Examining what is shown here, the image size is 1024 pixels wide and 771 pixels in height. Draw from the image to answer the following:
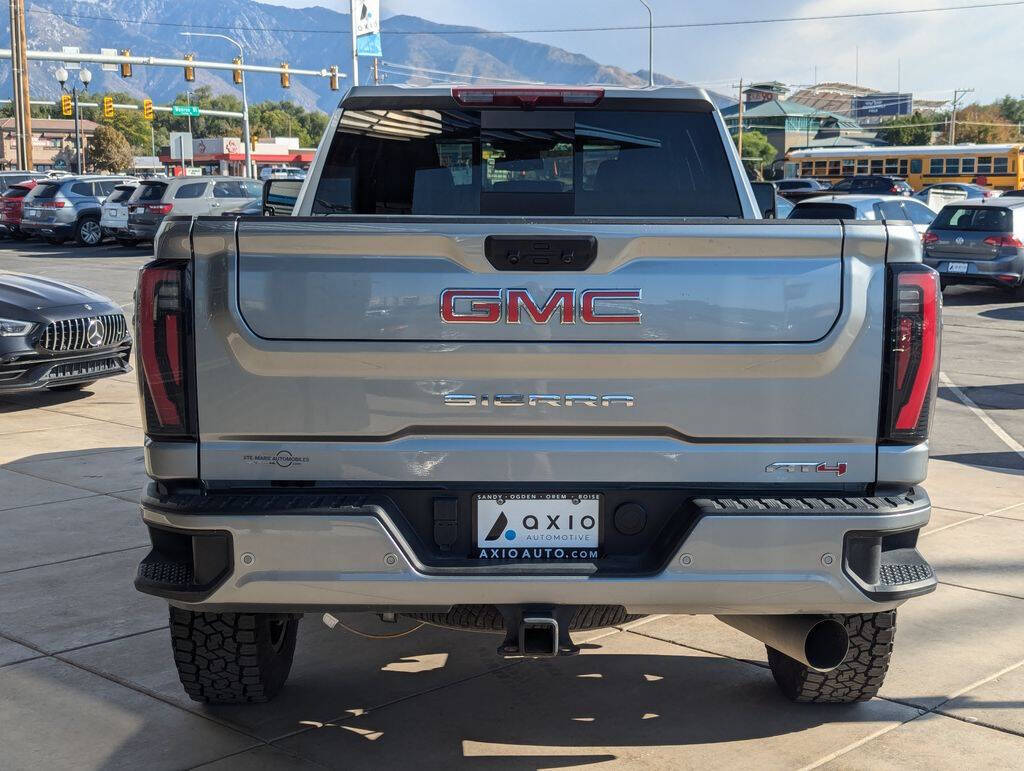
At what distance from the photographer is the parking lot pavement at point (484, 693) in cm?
Answer: 402

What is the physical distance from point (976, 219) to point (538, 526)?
63.4 ft

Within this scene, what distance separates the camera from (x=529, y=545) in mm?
3498

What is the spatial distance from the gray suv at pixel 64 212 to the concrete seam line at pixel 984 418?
24990mm

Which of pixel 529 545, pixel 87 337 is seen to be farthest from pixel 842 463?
pixel 87 337

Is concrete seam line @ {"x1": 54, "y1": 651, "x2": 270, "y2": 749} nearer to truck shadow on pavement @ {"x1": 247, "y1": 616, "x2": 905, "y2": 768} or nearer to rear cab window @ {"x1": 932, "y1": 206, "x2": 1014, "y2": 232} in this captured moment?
truck shadow on pavement @ {"x1": 247, "y1": 616, "x2": 905, "y2": 768}

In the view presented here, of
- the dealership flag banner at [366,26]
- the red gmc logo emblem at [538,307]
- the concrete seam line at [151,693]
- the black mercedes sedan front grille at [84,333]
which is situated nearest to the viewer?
the red gmc logo emblem at [538,307]

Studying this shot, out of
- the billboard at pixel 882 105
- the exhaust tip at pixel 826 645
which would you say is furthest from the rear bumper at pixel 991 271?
the billboard at pixel 882 105

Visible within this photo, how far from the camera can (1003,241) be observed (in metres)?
20.4

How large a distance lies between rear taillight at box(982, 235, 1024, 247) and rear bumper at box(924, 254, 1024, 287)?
219 millimetres

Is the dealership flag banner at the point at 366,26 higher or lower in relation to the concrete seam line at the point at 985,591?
higher

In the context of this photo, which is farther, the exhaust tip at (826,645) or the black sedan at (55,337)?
the black sedan at (55,337)

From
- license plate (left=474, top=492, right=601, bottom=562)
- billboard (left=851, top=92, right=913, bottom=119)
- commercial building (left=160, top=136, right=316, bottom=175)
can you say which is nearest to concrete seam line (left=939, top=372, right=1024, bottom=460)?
license plate (left=474, top=492, right=601, bottom=562)

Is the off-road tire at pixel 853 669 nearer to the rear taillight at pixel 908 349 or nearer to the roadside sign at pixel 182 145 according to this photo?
the rear taillight at pixel 908 349

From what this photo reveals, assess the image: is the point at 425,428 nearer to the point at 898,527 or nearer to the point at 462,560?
the point at 462,560
